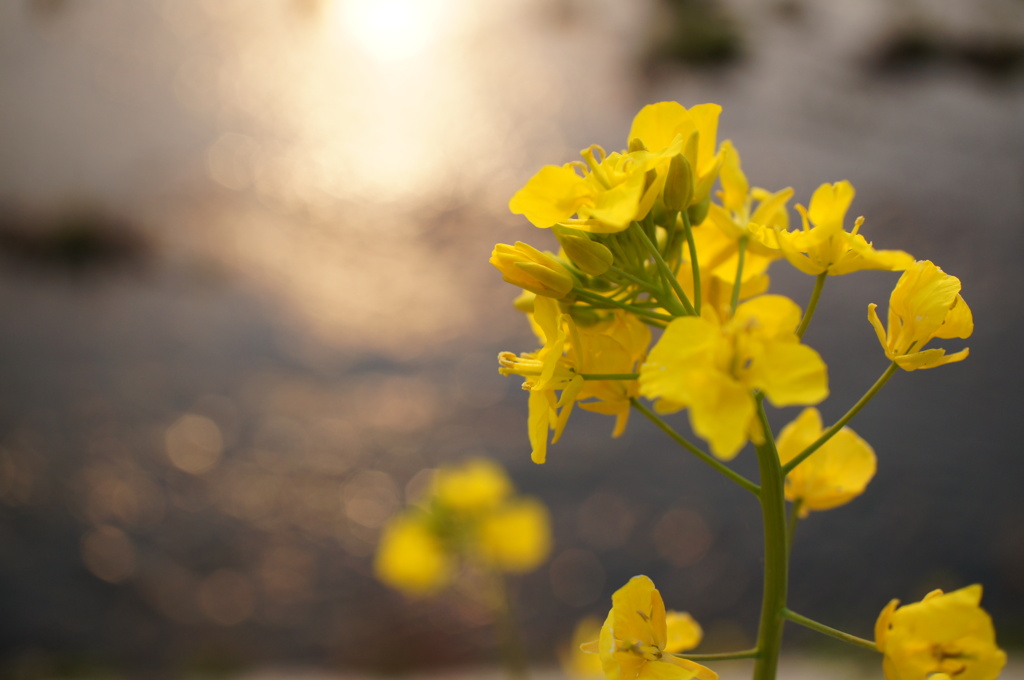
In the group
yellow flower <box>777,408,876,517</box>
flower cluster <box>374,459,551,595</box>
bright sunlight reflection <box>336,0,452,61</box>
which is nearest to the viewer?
yellow flower <box>777,408,876,517</box>

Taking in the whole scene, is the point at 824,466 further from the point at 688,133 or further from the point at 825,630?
the point at 688,133

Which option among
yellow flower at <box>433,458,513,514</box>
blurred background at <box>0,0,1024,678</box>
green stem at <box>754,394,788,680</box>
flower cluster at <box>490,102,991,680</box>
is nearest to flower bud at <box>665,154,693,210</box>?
flower cluster at <box>490,102,991,680</box>

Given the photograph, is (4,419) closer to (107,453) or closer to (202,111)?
(107,453)

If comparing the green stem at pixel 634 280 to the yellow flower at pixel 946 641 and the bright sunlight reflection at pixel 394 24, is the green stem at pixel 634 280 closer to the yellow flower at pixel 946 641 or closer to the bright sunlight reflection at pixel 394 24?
the yellow flower at pixel 946 641

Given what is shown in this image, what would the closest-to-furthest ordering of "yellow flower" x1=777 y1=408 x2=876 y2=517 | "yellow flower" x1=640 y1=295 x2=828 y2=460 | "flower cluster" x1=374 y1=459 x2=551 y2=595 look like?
"yellow flower" x1=640 y1=295 x2=828 y2=460, "yellow flower" x1=777 y1=408 x2=876 y2=517, "flower cluster" x1=374 y1=459 x2=551 y2=595

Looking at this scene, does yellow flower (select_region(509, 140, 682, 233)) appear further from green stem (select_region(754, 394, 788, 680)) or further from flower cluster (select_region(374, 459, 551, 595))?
flower cluster (select_region(374, 459, 551, 595))

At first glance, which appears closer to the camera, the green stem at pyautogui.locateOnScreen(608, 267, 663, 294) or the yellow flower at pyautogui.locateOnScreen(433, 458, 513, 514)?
the green stem at pyautogui.locateOnScreen(608, 267, 663, 294)

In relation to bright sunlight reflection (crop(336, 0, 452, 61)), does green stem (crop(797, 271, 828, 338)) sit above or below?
below

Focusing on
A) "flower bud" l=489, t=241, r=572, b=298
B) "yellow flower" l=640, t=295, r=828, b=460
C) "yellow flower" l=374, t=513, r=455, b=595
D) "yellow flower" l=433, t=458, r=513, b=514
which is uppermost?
"yellow flower" l=433, t=458, r=513, b=514
